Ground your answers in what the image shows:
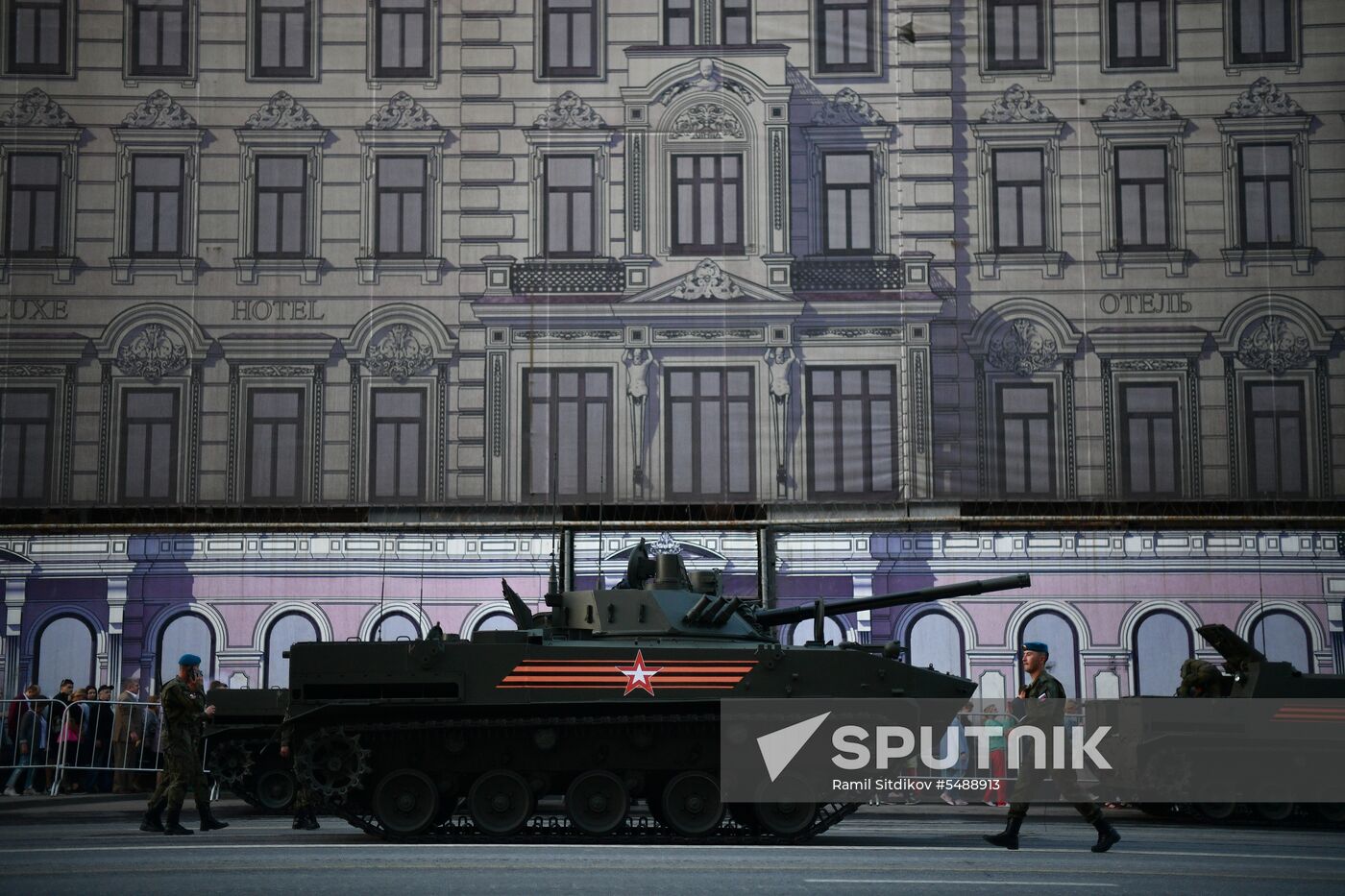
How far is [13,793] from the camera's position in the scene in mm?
21359

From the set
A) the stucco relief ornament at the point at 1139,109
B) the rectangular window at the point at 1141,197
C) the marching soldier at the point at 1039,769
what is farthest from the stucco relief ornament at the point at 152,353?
the marching soldier at the point at 1039,769

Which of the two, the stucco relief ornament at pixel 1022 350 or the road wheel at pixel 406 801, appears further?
the stucco relief ornament at pixel 1022 350

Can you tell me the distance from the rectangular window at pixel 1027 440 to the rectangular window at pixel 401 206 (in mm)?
8935

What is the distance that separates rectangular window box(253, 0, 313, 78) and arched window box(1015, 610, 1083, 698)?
44.2 ft

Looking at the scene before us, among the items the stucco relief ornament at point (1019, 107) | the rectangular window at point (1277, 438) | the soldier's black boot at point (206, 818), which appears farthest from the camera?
the stucco relief ornament at point (1019, 107)

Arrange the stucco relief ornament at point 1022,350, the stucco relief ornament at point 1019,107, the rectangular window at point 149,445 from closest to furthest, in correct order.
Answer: the rectangular window at point 149,445, the stucco relief ornament at point 1022,350, the stucco relief ornament at point 1019,107

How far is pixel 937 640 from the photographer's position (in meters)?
23.7

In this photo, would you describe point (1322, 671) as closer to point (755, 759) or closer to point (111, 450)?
point (755, 759)

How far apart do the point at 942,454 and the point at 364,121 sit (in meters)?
9.95

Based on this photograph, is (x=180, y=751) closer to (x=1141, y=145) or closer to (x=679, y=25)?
(x=679, y=25)

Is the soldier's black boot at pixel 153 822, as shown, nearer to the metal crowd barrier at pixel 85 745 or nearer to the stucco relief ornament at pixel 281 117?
the metal crowd barrier at pixel 85 745

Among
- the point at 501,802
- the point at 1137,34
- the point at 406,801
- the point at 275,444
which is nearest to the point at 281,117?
the point at 275,444

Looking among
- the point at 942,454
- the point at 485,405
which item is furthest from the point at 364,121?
the point at 942,454

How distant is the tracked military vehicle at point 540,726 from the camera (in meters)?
15.4
